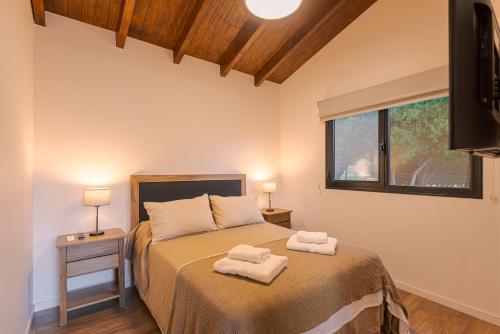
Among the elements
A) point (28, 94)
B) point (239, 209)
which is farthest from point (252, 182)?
point (28, 94)

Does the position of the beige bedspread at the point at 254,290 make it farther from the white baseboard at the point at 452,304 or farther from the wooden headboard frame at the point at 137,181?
the white baseboard at the point at 452,304

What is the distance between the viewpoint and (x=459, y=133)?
82 centimetres

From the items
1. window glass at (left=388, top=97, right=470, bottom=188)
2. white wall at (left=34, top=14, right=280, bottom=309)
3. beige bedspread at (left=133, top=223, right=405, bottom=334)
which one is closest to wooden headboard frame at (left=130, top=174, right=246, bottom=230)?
white wall at (left=34, top=14, right=280, bottom=309)

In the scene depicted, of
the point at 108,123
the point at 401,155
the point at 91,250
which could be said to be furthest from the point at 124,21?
the point at 401,155

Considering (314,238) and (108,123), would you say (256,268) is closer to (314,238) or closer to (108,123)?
(314,238)

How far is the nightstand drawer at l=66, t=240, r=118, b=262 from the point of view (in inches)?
81.1

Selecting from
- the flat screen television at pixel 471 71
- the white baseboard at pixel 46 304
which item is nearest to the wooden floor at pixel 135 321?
the white baseboard at pixel 46 304

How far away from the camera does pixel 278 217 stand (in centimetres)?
343

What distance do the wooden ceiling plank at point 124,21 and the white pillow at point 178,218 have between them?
1.66 metres

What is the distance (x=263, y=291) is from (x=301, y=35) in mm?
2920

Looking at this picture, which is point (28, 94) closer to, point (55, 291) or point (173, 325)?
point (55, 291)

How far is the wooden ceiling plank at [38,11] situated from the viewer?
6.76ft

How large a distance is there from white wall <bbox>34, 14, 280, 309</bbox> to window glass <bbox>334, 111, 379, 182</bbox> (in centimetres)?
143

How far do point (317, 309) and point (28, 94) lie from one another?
2611 millimetres
